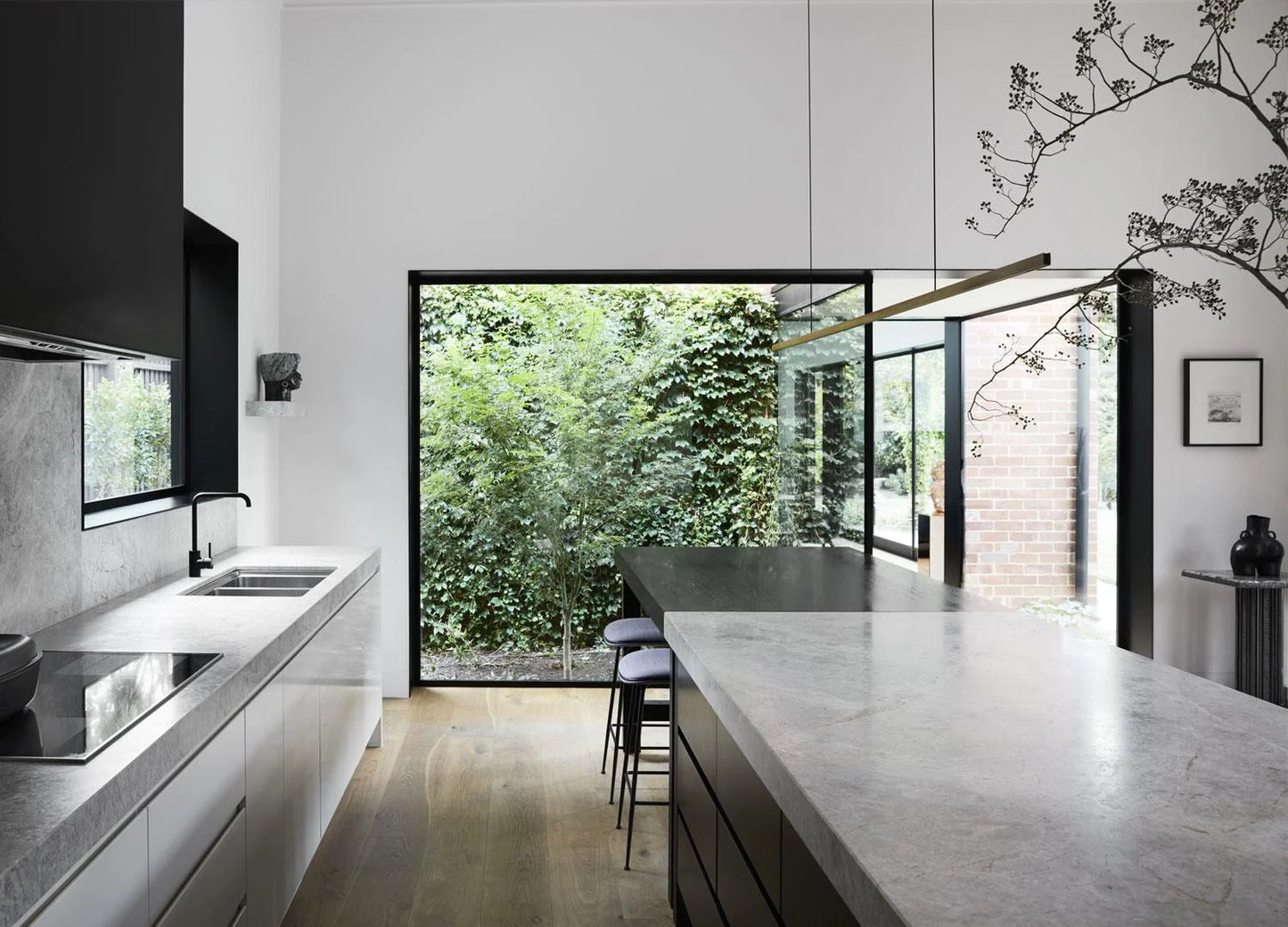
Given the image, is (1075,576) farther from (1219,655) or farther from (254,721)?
(254,721)

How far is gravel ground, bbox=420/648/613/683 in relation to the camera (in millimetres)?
5281

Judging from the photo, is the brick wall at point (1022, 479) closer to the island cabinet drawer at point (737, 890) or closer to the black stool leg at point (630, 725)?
the black stool leg at point (630, 725)

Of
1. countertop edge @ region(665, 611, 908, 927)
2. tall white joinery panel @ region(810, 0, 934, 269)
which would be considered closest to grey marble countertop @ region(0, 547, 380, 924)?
countertop edge @ region(665, 611, 908, 927)

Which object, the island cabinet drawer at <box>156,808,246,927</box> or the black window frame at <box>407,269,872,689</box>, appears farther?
the black window frame at <box>407,269,872,689</box>

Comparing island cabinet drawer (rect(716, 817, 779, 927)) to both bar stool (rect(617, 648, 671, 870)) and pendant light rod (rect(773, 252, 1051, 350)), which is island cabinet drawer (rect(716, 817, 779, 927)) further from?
pendant light rod (rect(773, 252, 1051, 350))

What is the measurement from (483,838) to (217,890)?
1423 millimetres

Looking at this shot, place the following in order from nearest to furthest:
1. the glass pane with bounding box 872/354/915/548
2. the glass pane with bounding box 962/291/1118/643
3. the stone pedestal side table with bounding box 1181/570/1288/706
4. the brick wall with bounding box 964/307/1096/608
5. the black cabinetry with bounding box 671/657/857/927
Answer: the black cabinetry with bounding box 671/657/857/927, the stone pedestal side table with bounding box 1181/570/1288/706, the glass pane with bounding box 962/291/1118/643, the brick wall with bounding box 964/307/1096/608, the glass pane with bounding box 872/354/915/548

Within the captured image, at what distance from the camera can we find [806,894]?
1339 millimetres

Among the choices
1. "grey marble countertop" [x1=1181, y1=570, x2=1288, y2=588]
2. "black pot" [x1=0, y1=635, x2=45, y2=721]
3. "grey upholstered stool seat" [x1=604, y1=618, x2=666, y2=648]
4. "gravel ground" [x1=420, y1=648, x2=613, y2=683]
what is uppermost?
"black pot" [x1=0, y1=635, x2=45, y2=721]

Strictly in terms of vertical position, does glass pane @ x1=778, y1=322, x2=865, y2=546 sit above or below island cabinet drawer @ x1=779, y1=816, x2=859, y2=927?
above

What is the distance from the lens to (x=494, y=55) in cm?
470

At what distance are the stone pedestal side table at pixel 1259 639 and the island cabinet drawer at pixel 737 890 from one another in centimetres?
368

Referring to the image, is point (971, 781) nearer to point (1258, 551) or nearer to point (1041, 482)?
point (1258, 551)

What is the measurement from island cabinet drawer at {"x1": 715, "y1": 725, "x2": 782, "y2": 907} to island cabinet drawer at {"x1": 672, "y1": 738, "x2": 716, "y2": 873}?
0.15 meters
